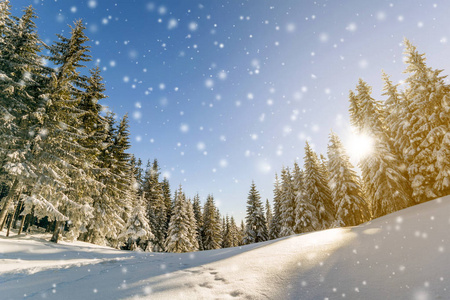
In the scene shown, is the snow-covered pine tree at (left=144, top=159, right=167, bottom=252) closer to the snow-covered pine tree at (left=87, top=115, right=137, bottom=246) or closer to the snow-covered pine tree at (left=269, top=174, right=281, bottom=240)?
the snow-covered pine tree at (left=87, top=115, right=137, bottom=246)

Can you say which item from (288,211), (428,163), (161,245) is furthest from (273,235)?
(428,163)

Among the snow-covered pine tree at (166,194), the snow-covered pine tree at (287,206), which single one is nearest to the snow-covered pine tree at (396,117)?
the snow-covered pine tree at (287,206)

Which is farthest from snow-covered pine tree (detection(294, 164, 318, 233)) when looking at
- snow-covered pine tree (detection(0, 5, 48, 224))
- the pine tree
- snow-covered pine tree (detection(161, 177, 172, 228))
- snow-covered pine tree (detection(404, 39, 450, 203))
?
snow-covered pine tree (detection(161, 177, 172, 228))

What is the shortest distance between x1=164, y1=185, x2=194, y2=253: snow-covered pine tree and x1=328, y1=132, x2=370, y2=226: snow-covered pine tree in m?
22.3

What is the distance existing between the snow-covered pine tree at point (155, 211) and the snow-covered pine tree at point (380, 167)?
1247 inches

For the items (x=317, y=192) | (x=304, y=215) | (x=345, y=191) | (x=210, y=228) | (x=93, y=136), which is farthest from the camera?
(x=210, y=228)

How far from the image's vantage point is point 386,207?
63.9 ft

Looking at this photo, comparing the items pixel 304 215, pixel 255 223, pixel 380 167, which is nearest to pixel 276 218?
pixel 255 223

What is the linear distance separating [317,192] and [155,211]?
29227 mm

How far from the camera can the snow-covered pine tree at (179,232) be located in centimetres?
3278

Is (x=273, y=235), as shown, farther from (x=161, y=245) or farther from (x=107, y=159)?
(x=107, y=159)

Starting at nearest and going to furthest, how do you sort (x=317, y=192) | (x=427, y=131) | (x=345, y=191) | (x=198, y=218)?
1. (x=427, y=131)
2. (x=345, y=191)
3. (x=317, y=192)
4. (x=198, y=218)

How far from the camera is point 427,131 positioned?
17.7 meters

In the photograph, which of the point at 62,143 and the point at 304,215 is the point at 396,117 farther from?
the point at 62,143
